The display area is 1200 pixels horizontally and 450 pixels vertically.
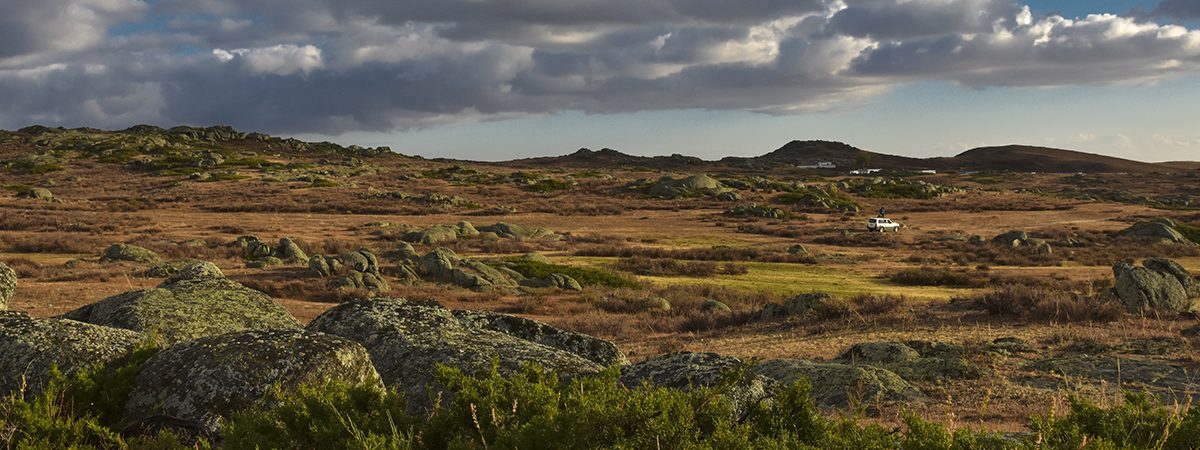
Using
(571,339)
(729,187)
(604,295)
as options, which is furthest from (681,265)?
(729,187)

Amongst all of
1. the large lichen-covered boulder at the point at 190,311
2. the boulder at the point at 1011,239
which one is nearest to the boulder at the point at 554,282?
the large lichen-covered boulder at the point at 190,311

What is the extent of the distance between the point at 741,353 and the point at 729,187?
324ft

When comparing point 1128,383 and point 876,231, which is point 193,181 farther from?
point 1128,383

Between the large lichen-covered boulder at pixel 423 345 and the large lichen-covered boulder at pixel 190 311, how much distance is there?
1234mm

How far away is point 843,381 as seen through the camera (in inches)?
477

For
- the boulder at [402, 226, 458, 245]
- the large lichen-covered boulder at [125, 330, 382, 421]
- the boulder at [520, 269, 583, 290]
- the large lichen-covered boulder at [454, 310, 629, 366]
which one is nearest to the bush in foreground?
the large lichen-covered boulder at [125, 330, 382, 421]

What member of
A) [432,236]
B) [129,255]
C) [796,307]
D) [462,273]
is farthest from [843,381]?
[432,236]

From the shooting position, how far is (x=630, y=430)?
4715 millimetres

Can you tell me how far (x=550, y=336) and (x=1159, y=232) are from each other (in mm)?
61403

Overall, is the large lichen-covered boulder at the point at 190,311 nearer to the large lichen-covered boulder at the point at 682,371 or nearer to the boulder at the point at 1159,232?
the large lichen-covered boulder at the point at 682,371

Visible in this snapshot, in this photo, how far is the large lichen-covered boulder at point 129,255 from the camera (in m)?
36.1

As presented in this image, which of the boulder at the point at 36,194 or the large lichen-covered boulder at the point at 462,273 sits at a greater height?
the large lichen-covered boulder at the point at 462,273

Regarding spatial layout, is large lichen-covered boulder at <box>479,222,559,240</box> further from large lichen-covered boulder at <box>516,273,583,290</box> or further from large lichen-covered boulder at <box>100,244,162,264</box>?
large lichen-covered boulder at <box>100,244,162,264</box>

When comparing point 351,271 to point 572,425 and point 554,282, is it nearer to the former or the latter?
point 554,282
